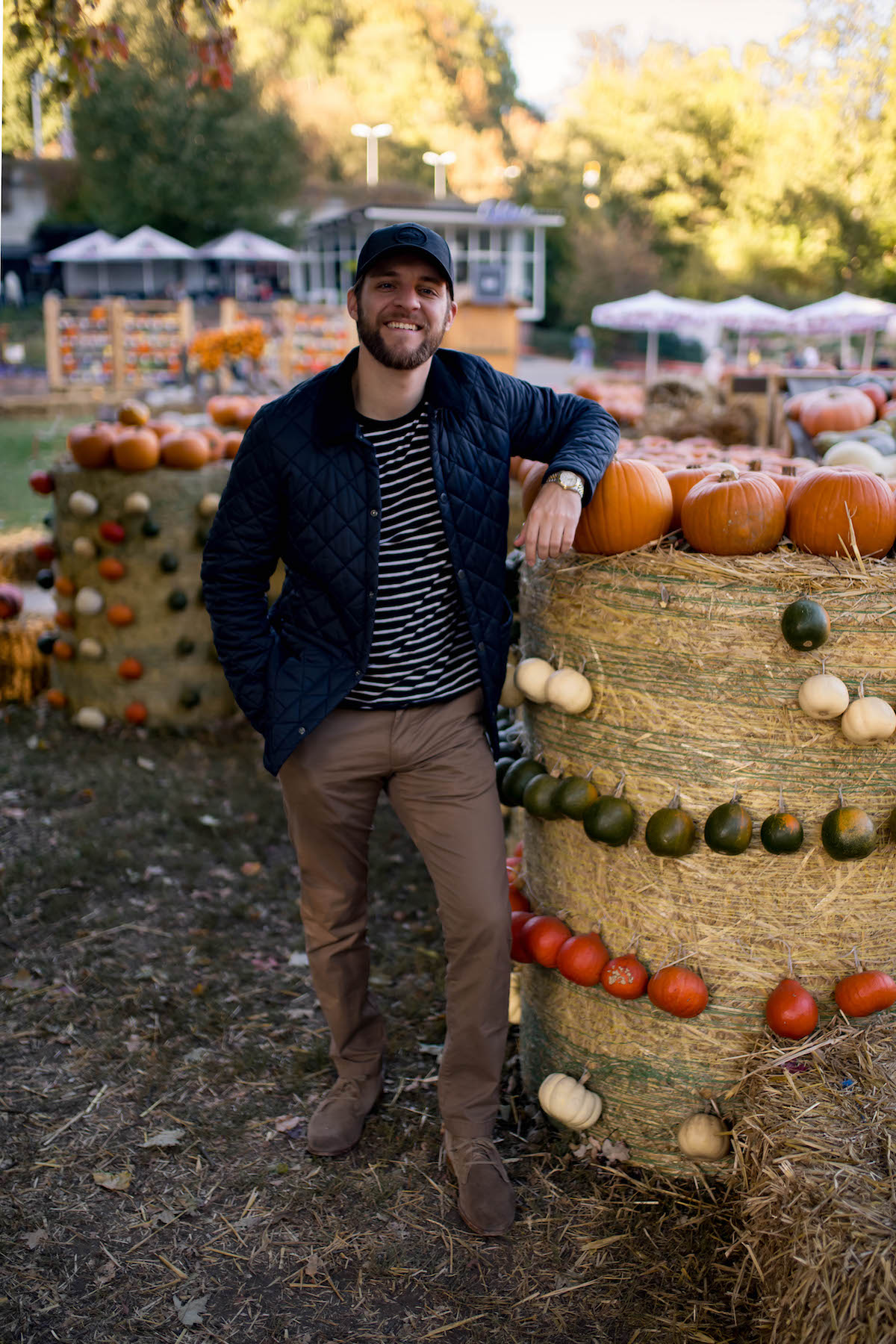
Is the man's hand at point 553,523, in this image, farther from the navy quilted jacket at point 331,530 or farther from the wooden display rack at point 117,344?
the wooden display rack at point 117,344

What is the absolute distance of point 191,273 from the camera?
41.9 m

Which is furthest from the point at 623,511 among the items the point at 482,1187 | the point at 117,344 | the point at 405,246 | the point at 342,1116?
the point at 117,344

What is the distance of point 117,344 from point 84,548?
66.3 feet

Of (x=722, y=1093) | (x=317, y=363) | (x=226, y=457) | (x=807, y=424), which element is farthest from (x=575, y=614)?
(x=317, y=363)

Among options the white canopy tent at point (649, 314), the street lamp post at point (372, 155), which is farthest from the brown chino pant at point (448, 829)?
the street lamp post at point (372, 155)

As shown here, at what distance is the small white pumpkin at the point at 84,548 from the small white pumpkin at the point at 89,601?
6.8 inches

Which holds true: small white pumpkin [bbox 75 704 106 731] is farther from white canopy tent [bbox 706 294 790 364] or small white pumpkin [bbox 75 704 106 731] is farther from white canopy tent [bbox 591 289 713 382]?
white canopy tent [bbox 706 294 790 364]

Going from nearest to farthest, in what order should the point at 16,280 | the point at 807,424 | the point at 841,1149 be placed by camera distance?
the point at 841,1149
the point at 807,424
the point at 16,280

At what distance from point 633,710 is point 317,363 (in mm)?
20730

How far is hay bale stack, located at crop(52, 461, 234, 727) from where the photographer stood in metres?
6.10

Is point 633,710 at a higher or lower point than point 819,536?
lower

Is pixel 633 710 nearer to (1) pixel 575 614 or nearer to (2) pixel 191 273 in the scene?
(1) pixel 575 614

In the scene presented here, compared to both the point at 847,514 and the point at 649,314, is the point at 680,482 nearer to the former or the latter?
the point at 847,514

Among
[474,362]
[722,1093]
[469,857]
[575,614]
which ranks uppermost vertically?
[474,362]
